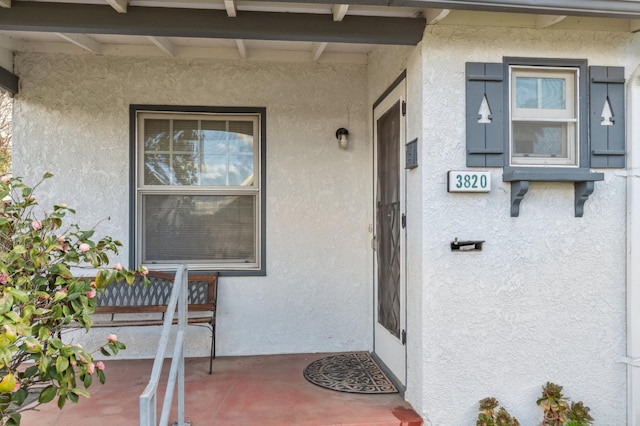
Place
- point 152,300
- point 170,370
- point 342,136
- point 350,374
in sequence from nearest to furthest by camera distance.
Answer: point 170,370, point 350,374, point 152,300, point 342,136

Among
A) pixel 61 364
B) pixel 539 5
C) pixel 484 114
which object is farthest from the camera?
pixel 484 114

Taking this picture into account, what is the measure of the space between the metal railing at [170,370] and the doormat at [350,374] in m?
1.17

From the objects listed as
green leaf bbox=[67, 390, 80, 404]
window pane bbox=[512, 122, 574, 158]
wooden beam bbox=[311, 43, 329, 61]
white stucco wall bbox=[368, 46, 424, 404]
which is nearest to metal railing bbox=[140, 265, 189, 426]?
green leaf bbox=[67, 390, 80, 404]

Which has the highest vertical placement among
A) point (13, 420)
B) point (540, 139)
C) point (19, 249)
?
point (540, 139)

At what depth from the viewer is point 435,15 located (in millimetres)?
2793

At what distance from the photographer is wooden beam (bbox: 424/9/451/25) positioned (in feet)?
→ 8.93

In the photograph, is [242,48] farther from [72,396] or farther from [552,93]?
[72,396]

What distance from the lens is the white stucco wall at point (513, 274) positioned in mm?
2898

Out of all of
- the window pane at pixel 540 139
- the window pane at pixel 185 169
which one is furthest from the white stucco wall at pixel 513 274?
the window pane at pixel 185 169

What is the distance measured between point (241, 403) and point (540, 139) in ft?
9.17

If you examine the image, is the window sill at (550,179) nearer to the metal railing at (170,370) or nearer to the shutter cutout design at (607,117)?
the shutter cutout design at (607,117)

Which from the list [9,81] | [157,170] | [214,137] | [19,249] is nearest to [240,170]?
[214,137]

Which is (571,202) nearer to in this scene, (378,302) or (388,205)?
(388,205)

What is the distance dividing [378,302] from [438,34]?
7.46ft
